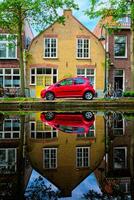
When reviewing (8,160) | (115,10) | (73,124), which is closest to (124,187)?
(8,160)

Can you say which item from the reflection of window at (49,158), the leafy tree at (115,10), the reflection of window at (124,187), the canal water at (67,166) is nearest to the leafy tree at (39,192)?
the canal water at (67,166)

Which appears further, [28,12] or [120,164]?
[28,12]

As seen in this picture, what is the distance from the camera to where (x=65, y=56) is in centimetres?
4153

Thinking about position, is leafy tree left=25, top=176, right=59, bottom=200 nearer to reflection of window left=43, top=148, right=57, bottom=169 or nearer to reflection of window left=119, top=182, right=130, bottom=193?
reflection of window left=119, top=182, right=130, bottom=193

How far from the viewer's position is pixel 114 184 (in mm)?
6004

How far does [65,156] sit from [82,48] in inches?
1334

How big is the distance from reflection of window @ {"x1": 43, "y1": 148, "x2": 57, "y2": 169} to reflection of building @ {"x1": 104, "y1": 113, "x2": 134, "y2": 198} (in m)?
1.03

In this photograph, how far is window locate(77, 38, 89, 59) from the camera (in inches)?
1647

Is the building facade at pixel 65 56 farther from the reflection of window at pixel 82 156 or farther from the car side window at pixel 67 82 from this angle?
the reflection of window at pixel 82 156

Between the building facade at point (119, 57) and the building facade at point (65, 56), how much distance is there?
85cm

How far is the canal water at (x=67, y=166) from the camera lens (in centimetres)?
541

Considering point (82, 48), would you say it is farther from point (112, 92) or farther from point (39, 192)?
point (39, 192)

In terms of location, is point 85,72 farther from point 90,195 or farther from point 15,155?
point 90,195

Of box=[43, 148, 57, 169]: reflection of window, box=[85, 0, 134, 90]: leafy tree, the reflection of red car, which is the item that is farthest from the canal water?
box=[85, 0, 134, 90]: leafy tree
